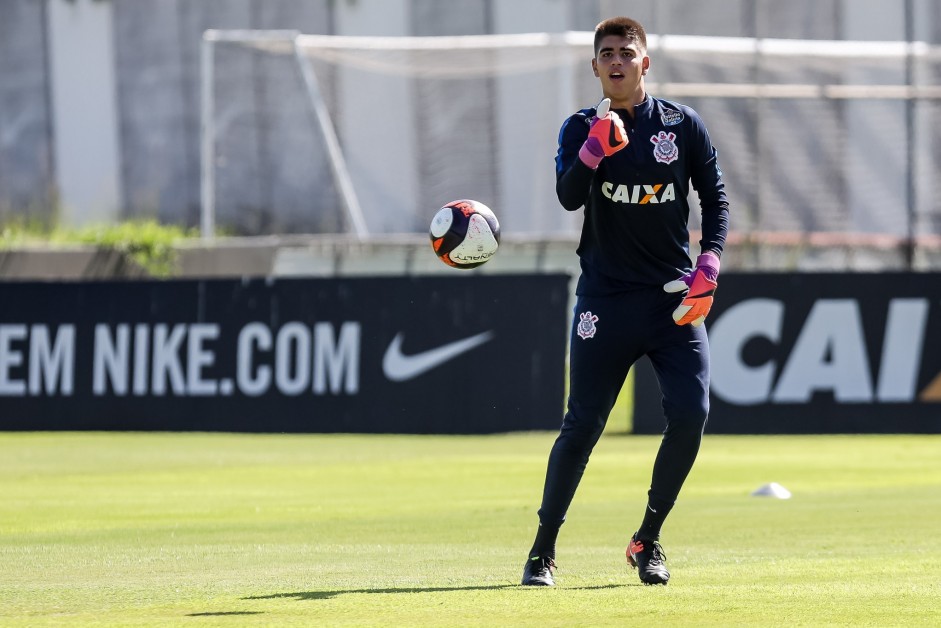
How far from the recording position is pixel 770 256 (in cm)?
2419

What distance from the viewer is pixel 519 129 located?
2531cm

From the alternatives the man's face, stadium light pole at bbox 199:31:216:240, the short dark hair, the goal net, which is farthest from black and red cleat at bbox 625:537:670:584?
stadium light pole at bbox 199:31:216:240

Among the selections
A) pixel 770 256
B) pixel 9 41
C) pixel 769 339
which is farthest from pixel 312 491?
pixel 9 41

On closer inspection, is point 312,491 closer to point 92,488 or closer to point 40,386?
point 92,488

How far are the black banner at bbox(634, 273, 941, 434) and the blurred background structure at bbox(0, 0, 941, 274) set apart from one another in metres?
2.94

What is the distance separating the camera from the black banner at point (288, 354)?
2119 cm

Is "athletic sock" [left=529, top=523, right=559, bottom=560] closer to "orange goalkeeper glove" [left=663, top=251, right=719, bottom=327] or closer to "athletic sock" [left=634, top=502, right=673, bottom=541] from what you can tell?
"athletic sock" [left=634, top=502, right=673, bottom=541]

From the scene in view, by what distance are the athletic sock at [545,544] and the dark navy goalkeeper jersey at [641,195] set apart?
3.40ft

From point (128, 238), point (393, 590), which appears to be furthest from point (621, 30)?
point (128, 238)

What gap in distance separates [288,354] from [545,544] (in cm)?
1451

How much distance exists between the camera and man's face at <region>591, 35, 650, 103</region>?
7.20m

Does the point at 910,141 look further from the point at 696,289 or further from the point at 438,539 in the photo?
the point at 696,289

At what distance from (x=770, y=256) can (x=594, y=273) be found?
17161 millimetres

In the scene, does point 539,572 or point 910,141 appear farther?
point 910,141
